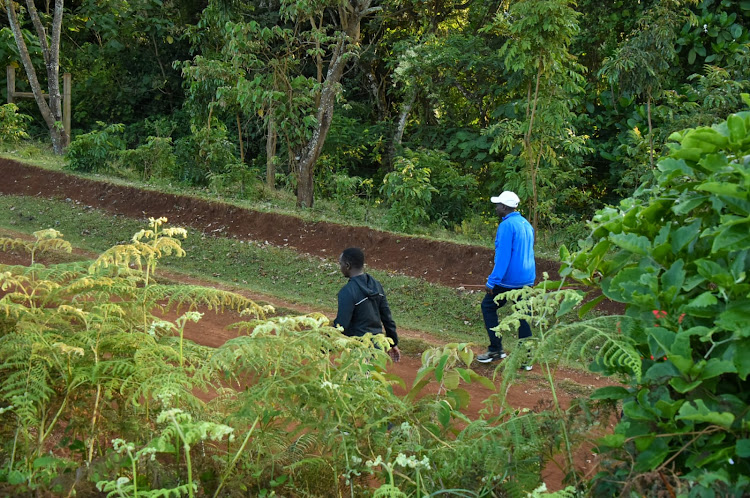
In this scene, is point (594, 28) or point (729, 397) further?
point (594, 28)

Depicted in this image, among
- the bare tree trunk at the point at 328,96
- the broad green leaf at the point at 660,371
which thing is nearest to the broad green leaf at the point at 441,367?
the broad green leaf at the point at 660,371

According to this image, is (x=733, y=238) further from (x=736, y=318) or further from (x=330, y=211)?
(x=330, y=211)

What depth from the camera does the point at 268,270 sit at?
1245cm

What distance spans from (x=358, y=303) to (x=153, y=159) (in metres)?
13.1

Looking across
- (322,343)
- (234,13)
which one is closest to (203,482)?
(322,343)

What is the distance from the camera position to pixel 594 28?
18.1 m

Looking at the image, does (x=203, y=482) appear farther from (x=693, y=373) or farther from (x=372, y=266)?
(x=372, y=266)

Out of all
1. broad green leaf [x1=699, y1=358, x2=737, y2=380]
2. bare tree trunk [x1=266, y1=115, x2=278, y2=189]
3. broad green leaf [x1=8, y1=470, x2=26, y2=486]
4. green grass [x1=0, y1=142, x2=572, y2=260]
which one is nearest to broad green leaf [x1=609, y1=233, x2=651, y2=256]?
broad green leaf [x1=699, y1=358, x2=737, y2=380]

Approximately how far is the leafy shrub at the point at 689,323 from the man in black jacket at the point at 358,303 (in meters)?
3.01

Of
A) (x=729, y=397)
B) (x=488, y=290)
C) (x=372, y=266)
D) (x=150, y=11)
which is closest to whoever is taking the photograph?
Answer: (x=729, y=397)

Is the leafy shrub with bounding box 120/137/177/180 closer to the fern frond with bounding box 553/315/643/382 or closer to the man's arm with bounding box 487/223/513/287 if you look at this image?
the man's arm with bounding box 487/223/513/287

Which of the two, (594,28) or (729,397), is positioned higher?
(594,28)

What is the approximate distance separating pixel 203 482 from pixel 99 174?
15267 mm

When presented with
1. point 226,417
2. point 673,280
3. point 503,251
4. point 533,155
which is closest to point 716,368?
point 673,280
